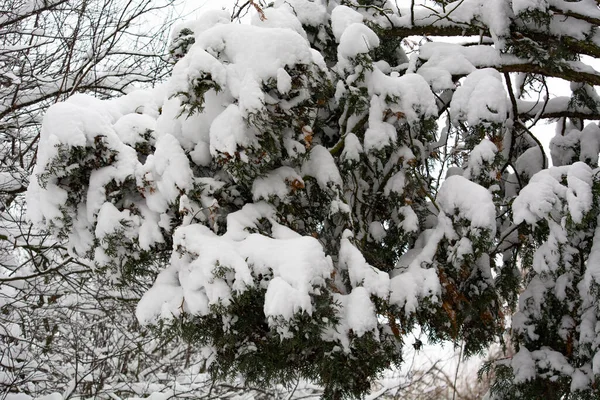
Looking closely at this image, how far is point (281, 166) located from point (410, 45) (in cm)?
189

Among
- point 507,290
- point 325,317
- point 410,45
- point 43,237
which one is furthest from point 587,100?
point 43,237

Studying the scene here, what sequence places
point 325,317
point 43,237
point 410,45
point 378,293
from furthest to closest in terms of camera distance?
point 43,237, point 410,45, point 378,293, point 325,317

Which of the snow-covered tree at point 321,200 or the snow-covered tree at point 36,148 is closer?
the snow-covered tree at point 321,200

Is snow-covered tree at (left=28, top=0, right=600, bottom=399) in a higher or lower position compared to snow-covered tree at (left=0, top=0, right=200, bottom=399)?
lower

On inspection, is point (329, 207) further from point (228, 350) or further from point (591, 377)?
point (591, 377)

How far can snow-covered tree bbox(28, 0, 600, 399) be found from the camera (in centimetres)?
294

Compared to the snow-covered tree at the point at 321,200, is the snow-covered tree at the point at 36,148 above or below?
above

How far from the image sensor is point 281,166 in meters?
3.29

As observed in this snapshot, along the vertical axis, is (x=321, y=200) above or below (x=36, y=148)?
below

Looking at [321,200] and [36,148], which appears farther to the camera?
[36,148]

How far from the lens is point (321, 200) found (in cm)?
346

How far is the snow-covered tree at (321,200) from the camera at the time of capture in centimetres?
294

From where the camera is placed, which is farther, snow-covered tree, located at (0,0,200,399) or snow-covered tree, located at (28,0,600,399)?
snow-covered tree, located at (0,0,200,399)

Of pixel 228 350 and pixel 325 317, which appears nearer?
pixel 325 317
